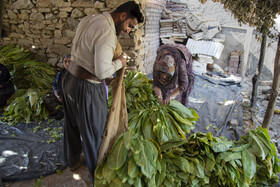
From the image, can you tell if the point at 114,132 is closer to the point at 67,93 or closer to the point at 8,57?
the point at 67,93

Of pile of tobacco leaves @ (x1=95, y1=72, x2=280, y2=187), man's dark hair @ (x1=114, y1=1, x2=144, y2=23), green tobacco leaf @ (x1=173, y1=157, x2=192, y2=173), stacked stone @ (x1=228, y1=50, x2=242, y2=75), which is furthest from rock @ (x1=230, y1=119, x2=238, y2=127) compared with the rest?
stacked stone @ (x1=228, y1=50, x2=242, y2=75)

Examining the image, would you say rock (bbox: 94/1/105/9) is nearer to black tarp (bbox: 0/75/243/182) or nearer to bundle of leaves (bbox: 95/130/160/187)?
black tarp (bbox: 0/75/243/182)

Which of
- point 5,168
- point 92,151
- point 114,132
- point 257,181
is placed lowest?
point 5,168

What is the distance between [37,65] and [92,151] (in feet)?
11.9

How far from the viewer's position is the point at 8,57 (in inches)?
188

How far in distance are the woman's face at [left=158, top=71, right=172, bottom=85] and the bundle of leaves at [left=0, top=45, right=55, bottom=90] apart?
2.83 meters

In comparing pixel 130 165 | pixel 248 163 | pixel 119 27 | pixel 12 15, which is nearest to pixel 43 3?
pixel 12 15

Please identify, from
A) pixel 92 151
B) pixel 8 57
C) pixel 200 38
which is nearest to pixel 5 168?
pixel 92 151

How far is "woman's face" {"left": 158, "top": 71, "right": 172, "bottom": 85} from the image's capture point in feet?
9.05

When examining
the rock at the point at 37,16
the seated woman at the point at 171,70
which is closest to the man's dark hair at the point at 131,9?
the seated woman at the point at 171,70

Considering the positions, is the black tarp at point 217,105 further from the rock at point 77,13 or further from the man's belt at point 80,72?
the rock at point 77,13

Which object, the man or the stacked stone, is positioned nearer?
the man

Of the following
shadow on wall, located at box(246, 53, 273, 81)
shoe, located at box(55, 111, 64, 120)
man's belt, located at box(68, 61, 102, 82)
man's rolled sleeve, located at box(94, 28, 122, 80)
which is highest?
man's rolled sleeve, located at box(94, 28, 122, 80)

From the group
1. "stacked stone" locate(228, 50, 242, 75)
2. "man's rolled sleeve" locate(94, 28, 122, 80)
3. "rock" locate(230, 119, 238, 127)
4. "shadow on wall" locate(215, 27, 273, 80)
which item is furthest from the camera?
"stacked stone" locate(228, 50, 242, 75)
